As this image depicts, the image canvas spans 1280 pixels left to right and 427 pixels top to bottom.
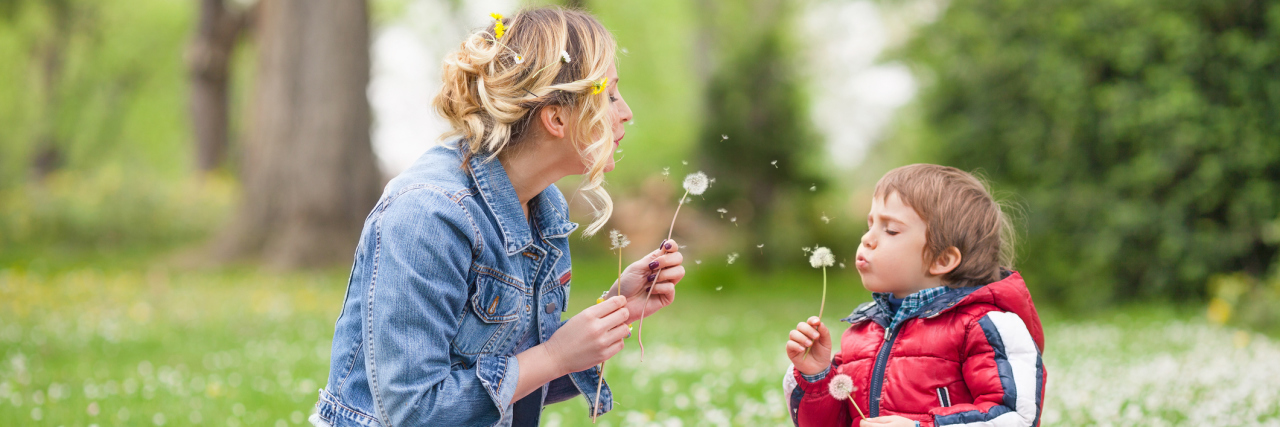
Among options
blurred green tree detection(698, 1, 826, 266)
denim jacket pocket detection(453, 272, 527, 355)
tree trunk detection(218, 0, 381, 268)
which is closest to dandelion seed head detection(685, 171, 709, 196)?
denim jacket pocket detection(453, 272, 527, 355)

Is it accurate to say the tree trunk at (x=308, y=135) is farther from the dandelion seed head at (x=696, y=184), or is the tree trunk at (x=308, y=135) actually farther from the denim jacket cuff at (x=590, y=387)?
the dandelion seed head at (x=696, y=184)

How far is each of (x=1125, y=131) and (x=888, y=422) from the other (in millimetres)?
8419

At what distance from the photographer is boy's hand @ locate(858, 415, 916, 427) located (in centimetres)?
194

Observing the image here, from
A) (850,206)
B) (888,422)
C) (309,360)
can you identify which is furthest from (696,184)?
(850,206)

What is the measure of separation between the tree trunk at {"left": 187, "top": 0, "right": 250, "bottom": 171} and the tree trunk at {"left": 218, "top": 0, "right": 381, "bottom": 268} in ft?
16.0

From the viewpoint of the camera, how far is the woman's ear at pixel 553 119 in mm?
2062

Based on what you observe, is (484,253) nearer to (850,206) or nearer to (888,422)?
(888,422)

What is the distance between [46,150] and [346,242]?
22.6 m

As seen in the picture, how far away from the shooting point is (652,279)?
2322 mm

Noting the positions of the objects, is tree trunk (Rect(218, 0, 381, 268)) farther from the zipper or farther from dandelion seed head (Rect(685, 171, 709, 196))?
the zipper

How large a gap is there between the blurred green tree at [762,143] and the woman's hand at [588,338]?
12.2m

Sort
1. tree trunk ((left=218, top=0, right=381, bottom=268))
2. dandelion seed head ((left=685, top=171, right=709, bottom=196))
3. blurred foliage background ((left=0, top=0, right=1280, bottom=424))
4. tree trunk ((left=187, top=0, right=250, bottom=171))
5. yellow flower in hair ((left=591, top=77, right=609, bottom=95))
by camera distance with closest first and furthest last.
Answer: yellow flower in hair ((left=591, top=77, right=609, bottom=95))
dandelion seed head ((left=685, top=171, right=709, bottom=196))
blurred foliage background ((left=0, top=0, right=1280, bottom=424))
tree trunk ((left=218, top=0, right=381, bottom=268))
tree trunk ((left=187, top=0, right=250, bottom=171))

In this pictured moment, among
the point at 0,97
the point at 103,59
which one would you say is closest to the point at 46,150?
the point at 0,97

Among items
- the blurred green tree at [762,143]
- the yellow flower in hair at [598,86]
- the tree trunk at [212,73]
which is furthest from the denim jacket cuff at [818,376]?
the tree trunk at [212,73]
